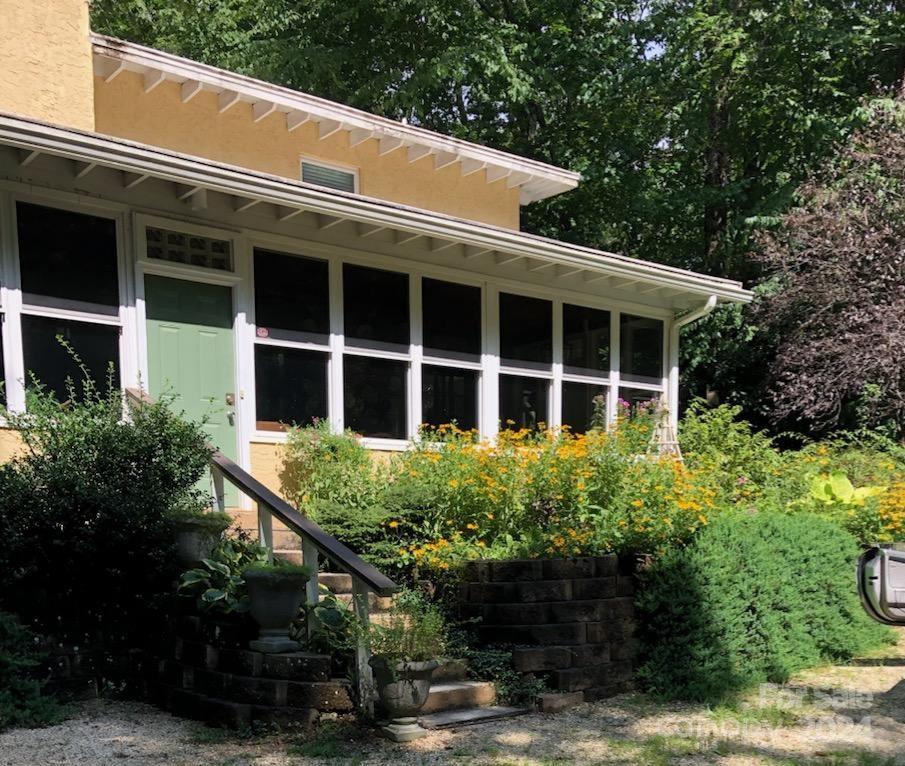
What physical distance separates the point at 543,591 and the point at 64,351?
14.4ft

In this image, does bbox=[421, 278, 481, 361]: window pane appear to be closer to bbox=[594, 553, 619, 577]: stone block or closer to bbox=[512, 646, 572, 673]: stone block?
bbox=[594, 553, 619, 577]: stone block

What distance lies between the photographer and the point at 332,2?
1958cm

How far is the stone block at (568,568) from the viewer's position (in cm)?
624

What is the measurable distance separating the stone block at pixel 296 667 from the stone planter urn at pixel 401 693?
337 mm

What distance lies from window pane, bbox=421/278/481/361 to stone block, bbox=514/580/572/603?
3.98 m

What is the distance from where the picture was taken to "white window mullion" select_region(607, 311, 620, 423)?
11.3 meters

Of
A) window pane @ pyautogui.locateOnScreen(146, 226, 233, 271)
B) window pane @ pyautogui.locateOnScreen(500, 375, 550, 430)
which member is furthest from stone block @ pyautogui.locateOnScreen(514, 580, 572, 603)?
window pane @ pyautogui.locateOnScreen(146, 226, 233, 271)

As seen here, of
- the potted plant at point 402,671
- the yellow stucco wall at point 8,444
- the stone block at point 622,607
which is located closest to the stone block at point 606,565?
the stone block at point 622,607

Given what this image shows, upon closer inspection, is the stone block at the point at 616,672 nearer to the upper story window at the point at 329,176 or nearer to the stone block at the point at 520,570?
the stone block at the point at 520,570

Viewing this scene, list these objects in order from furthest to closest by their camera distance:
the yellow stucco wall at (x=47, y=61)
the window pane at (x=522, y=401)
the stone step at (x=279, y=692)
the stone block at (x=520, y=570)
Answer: the window pane at (x=522, y=401), the yellow stucco wall at (x=47, y=61), the stone block at (x=520, y=570), the stone step at (x=279, y=692)

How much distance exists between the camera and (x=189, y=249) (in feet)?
26.2

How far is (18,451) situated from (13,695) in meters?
2.21

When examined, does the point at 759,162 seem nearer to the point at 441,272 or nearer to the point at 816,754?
the point at 441,272

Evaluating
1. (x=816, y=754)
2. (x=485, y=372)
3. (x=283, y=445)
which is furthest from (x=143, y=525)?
(x=485, y=372)
